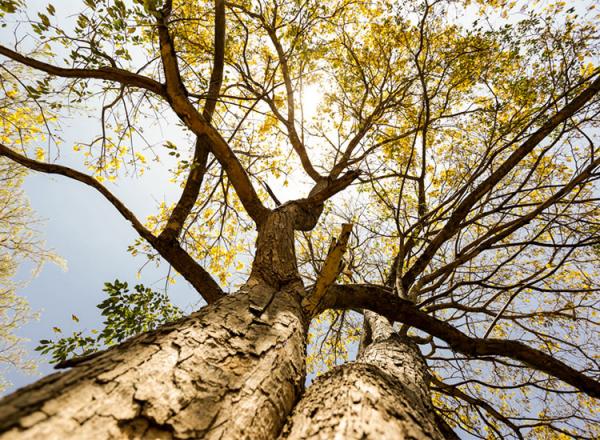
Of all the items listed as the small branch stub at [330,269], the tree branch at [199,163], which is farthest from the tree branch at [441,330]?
the tree branch at [199,163]

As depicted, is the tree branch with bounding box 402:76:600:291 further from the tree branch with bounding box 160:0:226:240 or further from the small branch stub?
the tree branch with bounding box 160:0:226:240

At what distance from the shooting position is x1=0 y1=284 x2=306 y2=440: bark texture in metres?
0.66

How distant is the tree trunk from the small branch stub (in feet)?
1.71

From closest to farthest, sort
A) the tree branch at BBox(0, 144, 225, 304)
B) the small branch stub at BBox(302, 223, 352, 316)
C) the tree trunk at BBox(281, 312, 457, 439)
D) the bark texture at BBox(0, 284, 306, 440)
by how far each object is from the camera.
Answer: the bark texture at BBox(0, 284, 306, 440) < the tree trunk at BBox(281, 312, 457, 439) < the small branch stub at BBox(302, 223, 352, 316) < the tree branch at BBox(0, 144, 225, 304)

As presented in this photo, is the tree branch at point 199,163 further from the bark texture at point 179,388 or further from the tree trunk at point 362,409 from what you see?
the tree trunk at point 362,409

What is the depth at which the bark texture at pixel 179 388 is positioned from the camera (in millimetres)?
657

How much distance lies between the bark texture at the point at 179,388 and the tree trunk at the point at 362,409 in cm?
10

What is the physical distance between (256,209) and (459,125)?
4344 millimetres

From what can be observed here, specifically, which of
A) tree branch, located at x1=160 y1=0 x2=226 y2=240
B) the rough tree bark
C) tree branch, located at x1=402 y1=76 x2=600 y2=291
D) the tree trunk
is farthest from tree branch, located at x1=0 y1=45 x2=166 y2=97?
tree branch, located at x1=402 y1=76 x2=600 y2=291

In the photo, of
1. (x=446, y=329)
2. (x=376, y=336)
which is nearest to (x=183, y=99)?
(x=376, y=336)

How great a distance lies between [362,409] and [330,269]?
2.72 feet

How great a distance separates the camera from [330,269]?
1.77 m

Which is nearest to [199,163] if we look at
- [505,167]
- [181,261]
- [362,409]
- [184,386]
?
[181,261]

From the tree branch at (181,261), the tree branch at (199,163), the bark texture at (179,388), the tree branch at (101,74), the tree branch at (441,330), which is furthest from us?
the tree branch at (199,163)
